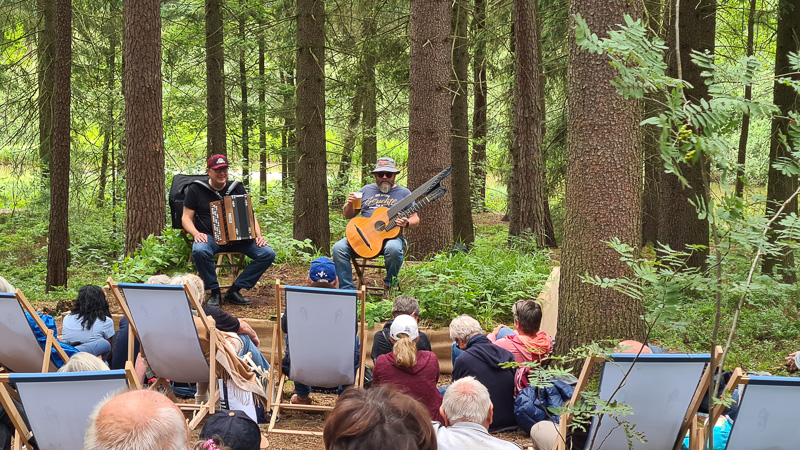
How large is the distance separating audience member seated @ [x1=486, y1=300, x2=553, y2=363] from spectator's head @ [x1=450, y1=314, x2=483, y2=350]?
7.6 inches

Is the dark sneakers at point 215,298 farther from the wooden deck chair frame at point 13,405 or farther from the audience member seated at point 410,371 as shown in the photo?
the wooden deck chair frame at point 13,405

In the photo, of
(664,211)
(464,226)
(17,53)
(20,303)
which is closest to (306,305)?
(20,303)

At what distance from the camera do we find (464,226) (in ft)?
44.1

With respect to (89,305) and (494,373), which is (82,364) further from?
(494,373)

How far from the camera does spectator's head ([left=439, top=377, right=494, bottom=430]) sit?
3295 mm

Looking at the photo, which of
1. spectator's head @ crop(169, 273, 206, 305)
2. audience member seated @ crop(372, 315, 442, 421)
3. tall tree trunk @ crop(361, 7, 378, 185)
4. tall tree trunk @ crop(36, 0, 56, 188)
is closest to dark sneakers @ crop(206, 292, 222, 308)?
spectator's head @ crop(169, 273, 206, 305)

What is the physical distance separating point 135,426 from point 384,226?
507 cm

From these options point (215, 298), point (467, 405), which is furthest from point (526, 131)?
point (467, 405)

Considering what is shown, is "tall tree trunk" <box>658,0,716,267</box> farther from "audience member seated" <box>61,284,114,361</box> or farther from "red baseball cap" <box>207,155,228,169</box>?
"audience member seated" <box>61,284,114,361</box>

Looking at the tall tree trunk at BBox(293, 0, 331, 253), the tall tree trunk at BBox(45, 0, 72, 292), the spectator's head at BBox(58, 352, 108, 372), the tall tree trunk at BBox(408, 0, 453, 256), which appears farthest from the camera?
the tall tree trunk at BBox(293, 0, 331, 253)

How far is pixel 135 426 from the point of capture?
225 centimetres

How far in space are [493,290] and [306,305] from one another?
2.94 meters

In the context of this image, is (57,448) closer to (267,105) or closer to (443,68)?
(443,68)

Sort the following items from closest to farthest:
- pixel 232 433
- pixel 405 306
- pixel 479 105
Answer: pixel 232 433
pixel 405 306
pixel 479 105
